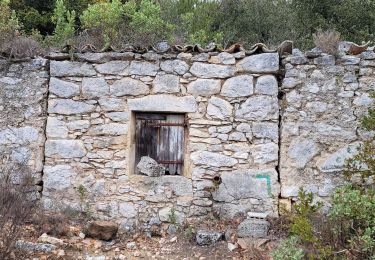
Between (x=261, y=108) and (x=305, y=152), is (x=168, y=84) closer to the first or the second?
(x=261, y=108)

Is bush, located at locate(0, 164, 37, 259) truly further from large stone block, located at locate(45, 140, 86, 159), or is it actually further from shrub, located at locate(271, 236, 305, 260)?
shrub, located at locate(271, 236, 305, 260)

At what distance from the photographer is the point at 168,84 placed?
5.66m

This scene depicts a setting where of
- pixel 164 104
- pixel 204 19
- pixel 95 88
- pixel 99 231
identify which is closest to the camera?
pixel 99 231

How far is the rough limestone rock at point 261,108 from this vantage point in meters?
5.53

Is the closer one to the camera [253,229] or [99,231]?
[253,229]

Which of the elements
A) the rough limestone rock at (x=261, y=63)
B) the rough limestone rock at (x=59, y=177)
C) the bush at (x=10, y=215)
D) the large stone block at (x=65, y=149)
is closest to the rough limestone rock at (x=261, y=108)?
the rough limestone rock at (x=261, y=63)

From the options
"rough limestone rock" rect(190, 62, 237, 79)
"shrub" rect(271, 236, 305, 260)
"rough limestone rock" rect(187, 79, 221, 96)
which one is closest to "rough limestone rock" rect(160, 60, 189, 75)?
"rough limestone rock" rect(190, 62, 237, 79)

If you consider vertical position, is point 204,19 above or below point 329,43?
above

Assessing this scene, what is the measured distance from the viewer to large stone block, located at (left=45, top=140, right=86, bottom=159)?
575cm

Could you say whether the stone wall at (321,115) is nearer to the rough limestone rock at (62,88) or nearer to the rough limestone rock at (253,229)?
the rough limestone rock at (253,229)

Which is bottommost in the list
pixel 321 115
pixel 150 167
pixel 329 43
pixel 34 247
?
pixel 34 247

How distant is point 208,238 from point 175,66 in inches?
86.9

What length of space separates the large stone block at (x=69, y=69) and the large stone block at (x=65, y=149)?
893 mm

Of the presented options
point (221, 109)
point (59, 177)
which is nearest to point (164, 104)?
point (221, 109)
